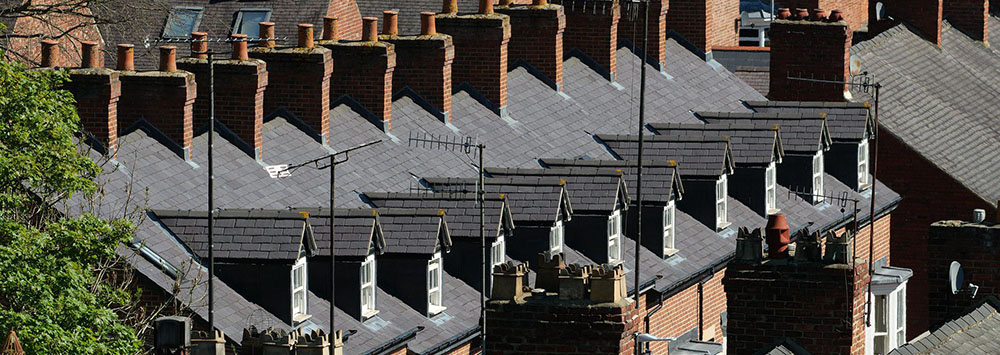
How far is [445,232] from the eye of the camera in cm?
4481

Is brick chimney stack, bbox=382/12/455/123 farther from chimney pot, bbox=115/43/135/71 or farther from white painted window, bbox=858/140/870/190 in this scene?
white painted window, bbox=858/140/870/190

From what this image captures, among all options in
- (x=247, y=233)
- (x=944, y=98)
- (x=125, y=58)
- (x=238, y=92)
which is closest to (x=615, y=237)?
(x=238, y=92)

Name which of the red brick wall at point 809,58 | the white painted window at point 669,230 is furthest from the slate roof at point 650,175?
the red brick wall at point 809,58

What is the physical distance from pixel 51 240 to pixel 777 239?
10.4 metres

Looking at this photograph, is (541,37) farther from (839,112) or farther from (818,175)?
(839,112)

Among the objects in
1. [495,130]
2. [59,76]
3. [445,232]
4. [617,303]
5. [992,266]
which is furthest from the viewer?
[495,130]

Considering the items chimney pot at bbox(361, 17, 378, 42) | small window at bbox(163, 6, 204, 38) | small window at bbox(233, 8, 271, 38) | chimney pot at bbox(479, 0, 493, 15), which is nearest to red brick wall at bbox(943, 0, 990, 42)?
small window at bbox(233, 8, 271, 38)

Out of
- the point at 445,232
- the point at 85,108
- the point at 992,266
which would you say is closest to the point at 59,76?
the point at 85,108

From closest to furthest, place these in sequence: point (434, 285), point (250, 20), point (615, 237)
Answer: point (434, 285), point (615, 237), point (250, 20)

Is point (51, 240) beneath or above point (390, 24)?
beneath

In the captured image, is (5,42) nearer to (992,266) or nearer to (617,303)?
(992,266)

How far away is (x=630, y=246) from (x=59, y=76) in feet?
47.0

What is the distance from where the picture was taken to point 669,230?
5331 centimetres

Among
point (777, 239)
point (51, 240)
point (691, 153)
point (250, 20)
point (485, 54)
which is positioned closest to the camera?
point (777, 239)
